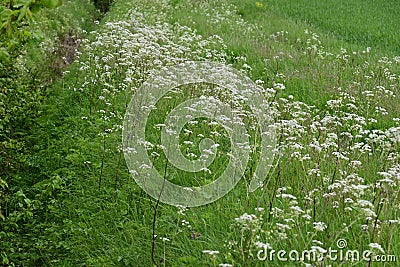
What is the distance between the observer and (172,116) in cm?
555

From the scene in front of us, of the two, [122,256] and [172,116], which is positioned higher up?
[172,116]

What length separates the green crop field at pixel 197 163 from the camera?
348cm

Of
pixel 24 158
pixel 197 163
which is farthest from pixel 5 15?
pixel 24 158

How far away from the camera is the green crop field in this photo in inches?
137

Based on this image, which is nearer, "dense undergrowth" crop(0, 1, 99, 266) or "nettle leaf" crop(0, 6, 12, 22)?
"nettle leaf" crop(0, 6, 12, 22)

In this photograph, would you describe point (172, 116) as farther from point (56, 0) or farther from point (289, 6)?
point (289, 6)

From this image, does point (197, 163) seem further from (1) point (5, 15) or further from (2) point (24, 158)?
(1) point (5, 15)

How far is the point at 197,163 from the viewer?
192 inches

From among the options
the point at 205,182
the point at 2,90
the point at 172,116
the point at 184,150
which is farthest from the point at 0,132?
the point at 205,182

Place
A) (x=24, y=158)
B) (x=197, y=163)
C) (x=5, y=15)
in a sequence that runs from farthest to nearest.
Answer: (x=24, y=158) < (x=197, y=163) < (x=5, y=15)

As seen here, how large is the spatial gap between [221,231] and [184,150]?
128 centimetres

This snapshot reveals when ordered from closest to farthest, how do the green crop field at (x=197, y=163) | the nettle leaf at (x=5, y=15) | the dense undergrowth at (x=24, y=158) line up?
the nettle leaf at (x=5, y=15) < the green crop field at (x=197, y=163) < the dense undergrowth at (x=24, y=158)

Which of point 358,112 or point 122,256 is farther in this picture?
point 358,112

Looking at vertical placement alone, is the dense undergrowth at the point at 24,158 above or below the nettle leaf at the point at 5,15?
below
